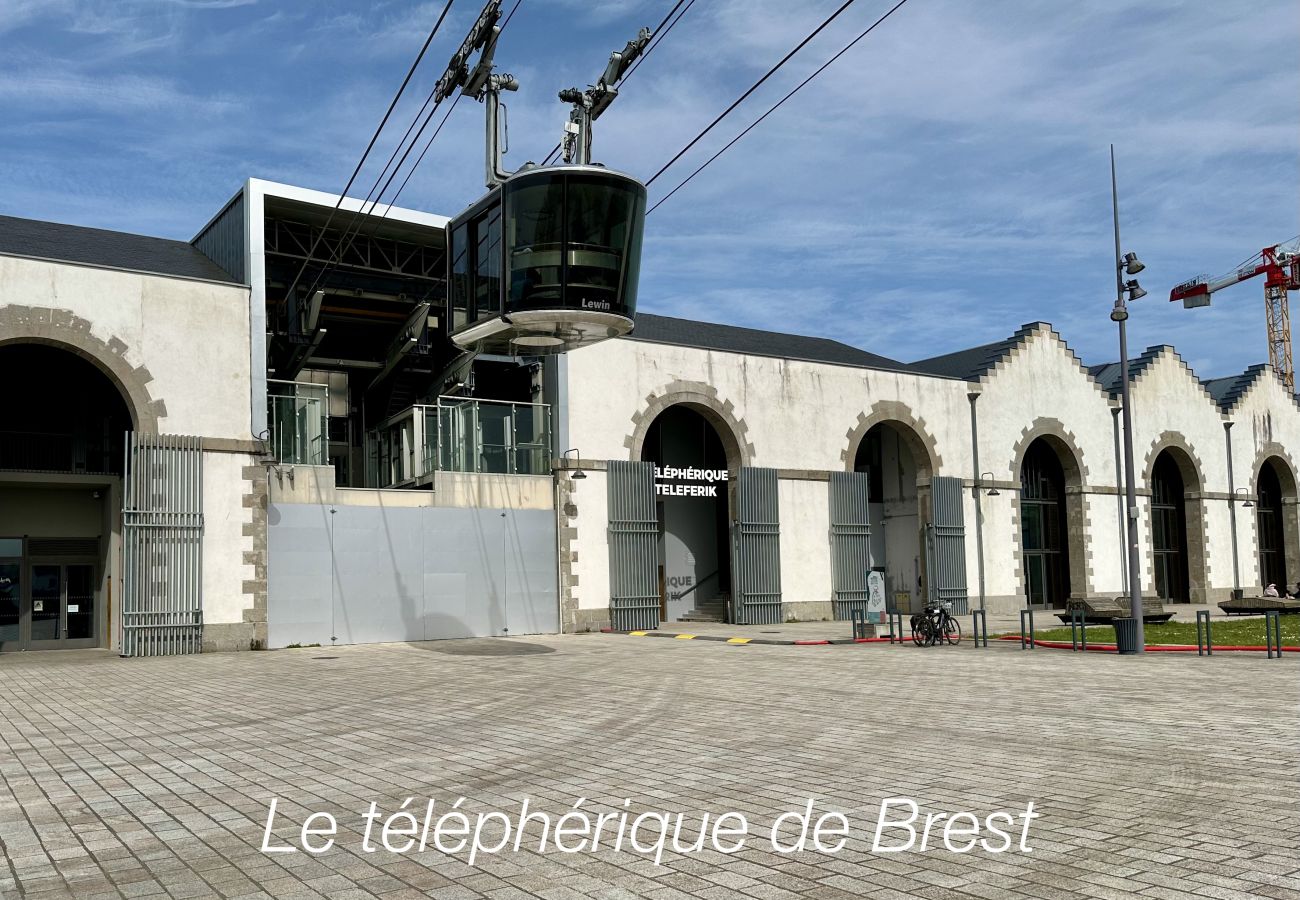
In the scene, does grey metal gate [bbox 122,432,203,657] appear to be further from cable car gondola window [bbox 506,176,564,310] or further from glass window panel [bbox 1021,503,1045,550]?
glass window panel [bbox 1021,503,1045,550]

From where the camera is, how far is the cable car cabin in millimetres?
16766

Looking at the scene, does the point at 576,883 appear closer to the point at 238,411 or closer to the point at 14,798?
the point at 14,798

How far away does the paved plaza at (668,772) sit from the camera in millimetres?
5391

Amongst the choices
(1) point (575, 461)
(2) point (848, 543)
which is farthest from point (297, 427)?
(2) point (848, 543)

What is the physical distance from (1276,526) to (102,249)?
144ft

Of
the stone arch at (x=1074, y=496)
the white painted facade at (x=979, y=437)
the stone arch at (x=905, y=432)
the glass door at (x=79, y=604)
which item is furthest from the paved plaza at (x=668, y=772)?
the stone arch at (x=1074, y=496)

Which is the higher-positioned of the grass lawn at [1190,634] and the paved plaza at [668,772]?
the paved plaza at [668,772]

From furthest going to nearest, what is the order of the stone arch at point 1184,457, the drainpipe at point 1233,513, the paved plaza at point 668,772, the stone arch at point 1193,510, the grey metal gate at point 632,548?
the drainpipe at point 1233,513 → the stone arch at point 1193,510 → the stone arch at point 1184,457 → the grey metal gate at point 632,548 → the paved plaza at point 668,772

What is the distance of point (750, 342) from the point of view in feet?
115

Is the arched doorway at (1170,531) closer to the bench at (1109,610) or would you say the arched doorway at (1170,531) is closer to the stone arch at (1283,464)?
the stone arch at (1283,464)

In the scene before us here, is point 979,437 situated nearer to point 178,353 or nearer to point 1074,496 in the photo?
point 1074,496

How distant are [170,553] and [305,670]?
562cm

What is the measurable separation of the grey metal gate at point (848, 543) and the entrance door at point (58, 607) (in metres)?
18.9

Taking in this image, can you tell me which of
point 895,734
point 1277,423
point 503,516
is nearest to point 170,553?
point 503,516
